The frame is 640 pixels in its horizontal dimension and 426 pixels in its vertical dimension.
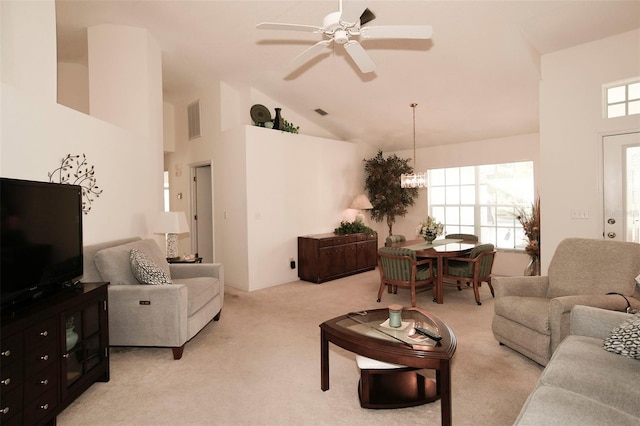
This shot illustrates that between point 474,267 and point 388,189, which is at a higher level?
point 388,189

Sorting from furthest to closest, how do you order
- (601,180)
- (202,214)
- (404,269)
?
(202,214), (404,269), (601,180)

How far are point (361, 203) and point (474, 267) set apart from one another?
273 cm

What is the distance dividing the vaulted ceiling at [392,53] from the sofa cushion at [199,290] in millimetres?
2488

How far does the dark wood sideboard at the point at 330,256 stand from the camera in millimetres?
5715

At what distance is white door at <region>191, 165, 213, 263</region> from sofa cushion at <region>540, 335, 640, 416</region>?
577cm

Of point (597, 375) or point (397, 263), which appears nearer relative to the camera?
point (597, 375)

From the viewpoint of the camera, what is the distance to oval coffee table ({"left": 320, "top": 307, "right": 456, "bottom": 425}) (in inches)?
77.0

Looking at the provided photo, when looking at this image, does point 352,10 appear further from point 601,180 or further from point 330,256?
point 330,256

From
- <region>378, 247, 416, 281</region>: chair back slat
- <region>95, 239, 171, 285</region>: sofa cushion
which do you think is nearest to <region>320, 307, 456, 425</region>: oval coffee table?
<region>378, 247, 416, 281</region>: chair back slat

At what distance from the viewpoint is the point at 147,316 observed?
9.78 feet

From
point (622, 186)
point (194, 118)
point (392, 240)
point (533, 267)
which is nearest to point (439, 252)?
point (392, 240)

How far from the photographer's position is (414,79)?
4676mm

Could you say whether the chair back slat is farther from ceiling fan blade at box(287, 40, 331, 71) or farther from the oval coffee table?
ceiling fan blade at box(287, 40, 331, 71)

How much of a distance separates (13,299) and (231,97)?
4.52 metres
